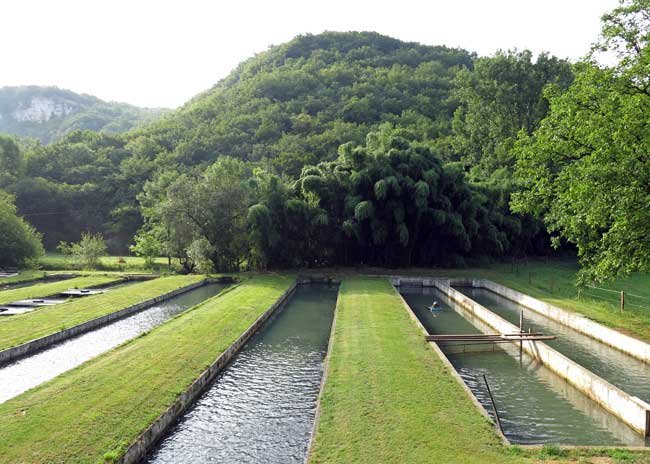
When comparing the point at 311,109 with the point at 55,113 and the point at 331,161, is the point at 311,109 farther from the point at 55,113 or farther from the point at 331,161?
the point at 55,113

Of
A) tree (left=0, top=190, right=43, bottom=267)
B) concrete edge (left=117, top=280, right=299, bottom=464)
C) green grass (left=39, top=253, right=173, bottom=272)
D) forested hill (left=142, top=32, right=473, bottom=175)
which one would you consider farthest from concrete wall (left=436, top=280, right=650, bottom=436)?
forested hill (left=142, top=32, right=473, bottom=175)

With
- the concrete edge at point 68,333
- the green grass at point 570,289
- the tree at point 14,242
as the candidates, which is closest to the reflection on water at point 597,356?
the green grass at point 570,289

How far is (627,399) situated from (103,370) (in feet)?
41.5

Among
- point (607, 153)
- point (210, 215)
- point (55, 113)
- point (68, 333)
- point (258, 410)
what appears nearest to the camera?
point (258, 410)

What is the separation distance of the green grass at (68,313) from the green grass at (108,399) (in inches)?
153

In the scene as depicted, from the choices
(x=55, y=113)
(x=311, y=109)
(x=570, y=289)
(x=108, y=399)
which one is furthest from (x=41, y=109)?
(x=108, y=399)

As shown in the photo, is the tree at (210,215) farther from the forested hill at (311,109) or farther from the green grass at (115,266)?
the forested hill at (311,109)

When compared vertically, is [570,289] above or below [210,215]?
below

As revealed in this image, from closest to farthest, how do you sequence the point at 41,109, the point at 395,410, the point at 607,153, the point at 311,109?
the point at 395,410, the point at 607,153, the point at 311,109, the point at 41,109

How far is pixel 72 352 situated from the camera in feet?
52.3

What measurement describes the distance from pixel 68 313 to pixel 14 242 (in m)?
21.4

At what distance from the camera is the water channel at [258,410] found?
9.20 m

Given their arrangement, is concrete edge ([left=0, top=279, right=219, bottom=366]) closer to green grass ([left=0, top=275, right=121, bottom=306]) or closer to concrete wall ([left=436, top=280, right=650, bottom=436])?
green grass ([left=0, top=275, right=121, bottom=306])

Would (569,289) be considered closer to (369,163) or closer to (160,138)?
(369,163)
